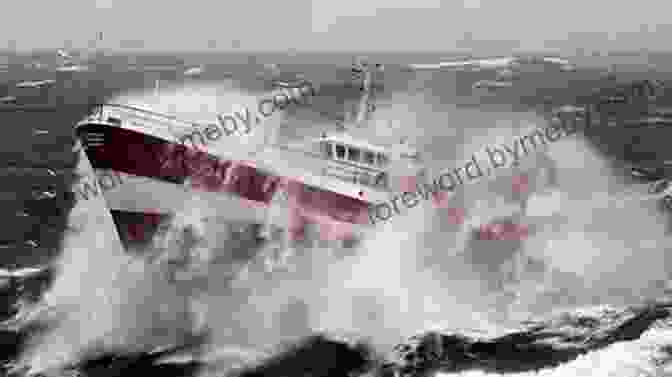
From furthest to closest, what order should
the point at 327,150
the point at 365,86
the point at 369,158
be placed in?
the point at 365,86
the point at 327,150
the point at 369,158

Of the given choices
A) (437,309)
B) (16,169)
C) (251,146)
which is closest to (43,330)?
(251,146)

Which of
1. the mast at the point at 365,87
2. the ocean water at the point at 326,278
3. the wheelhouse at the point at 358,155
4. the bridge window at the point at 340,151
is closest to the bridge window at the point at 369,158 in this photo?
the wheelhouse at the point at 358,155

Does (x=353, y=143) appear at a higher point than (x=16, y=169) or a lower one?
higher

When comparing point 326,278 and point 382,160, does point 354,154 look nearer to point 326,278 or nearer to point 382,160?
point 382,160

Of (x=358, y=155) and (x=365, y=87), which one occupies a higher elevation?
(x=365, y=87)

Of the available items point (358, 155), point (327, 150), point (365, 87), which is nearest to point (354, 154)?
point (358, 155)

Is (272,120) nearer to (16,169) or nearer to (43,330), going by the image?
(43,330)
